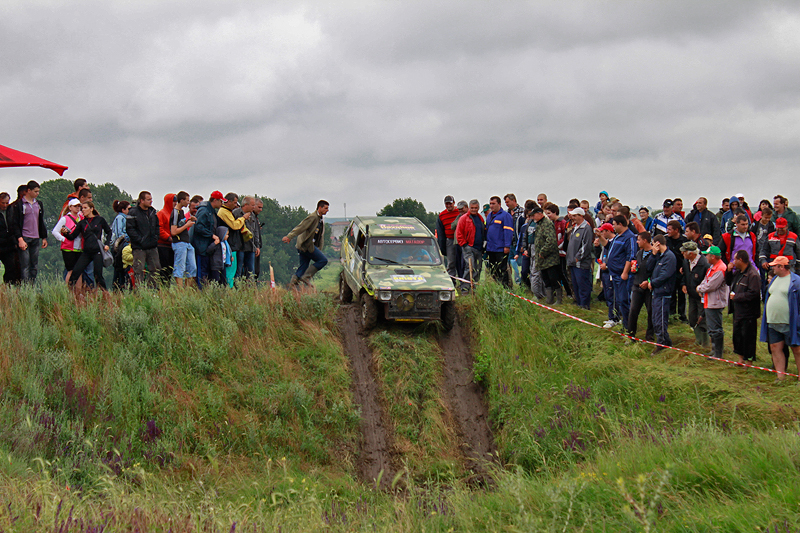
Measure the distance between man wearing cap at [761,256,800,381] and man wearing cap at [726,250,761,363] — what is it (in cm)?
35

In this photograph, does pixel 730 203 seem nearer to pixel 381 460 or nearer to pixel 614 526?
pixel 381 460

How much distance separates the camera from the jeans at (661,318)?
998 cm

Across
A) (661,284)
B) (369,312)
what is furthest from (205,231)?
(661,284)

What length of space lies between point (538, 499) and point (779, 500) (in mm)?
A: 2009

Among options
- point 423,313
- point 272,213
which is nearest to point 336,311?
point 423,313

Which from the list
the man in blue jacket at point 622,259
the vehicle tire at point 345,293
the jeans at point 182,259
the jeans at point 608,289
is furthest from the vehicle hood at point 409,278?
the jeans at point 182,259

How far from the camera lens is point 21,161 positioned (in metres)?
10.1

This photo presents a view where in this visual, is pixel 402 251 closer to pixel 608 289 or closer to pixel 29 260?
pixel 608 289

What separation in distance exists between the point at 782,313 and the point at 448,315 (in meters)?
5.81

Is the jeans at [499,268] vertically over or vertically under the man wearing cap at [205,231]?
under

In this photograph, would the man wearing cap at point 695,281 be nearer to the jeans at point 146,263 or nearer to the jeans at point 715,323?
the jeans at point 715,323

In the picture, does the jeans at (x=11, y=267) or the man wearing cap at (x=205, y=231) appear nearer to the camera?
the jeans at (x=11, y=267)

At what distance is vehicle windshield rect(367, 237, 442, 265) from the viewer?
39.8ft

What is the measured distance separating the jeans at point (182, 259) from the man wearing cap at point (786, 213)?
13.4 meters
